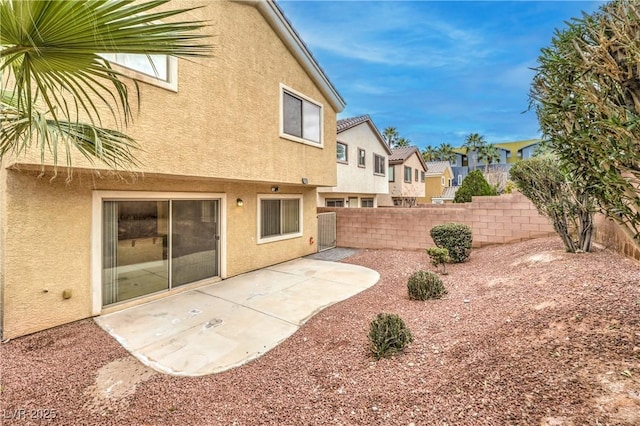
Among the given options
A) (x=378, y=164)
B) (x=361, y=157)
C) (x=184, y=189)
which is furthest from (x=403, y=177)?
(x=184, y=189)

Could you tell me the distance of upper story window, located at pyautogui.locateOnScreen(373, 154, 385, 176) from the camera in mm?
23314

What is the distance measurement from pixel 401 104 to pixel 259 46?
133 feet

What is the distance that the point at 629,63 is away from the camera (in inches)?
108

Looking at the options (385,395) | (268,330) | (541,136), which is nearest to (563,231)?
(541,136)

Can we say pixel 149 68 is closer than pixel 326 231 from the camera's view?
Yes

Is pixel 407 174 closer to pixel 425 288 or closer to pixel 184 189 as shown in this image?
pixel 425 288

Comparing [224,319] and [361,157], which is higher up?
[361,157]

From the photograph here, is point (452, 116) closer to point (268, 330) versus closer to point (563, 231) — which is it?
point (563, 231)

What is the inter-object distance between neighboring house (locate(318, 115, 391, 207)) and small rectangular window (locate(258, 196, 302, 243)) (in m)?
6.39

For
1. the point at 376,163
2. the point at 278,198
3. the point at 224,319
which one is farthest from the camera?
the point at 376,163

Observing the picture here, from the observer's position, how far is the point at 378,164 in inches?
945

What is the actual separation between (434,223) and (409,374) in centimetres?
936

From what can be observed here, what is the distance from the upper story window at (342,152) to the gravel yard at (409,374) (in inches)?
574

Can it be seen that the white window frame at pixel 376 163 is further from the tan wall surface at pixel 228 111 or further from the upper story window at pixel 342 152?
the tan wall surface at pixel 228 111
